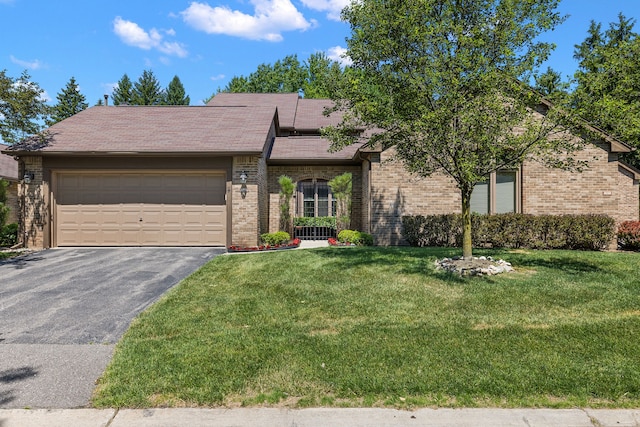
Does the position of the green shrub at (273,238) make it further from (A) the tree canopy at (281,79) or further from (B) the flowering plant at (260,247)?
(A) the tree canopy at (281,79)

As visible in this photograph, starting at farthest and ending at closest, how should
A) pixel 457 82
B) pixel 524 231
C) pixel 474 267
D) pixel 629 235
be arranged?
pixel 629 235 < pixel 524 231 < pixel 474 267 < pixel 457 82

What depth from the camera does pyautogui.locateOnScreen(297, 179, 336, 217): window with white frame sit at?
15.7 meters

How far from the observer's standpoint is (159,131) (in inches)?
Result: 549

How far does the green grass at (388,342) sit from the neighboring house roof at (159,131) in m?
6.63

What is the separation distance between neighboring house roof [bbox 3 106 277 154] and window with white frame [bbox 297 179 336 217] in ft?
10.5

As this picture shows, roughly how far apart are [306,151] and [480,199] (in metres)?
7.45

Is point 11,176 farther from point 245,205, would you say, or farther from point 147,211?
point 245,205

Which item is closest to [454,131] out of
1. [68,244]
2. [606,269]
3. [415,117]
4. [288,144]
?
[415,117]

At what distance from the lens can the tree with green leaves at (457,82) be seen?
6.77 meters

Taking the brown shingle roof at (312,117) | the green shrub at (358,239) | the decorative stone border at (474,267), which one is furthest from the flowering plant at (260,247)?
the brown shingle roof at (312,117)

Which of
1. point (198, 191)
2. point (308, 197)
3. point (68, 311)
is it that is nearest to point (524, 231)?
point (308, 197)

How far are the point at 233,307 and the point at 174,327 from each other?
106 cm

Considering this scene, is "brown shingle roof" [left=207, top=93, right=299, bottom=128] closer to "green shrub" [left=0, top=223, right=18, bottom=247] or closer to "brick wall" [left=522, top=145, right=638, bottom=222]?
"green shrub" [left=0, top=223, right=18, bottom=247]

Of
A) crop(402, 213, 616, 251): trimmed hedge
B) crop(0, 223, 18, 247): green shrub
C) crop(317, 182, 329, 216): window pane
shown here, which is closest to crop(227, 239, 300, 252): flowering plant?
crop(317, 182, 329, 216): window pane
